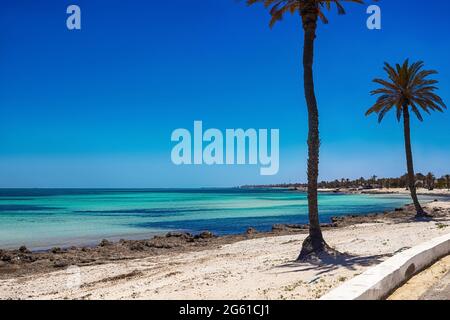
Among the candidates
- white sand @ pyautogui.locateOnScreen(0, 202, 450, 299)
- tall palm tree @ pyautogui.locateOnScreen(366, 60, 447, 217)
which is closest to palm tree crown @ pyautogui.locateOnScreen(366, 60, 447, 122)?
tall palm tree @ pyautogui.locateOnScreen(366, 60, 447, 217)

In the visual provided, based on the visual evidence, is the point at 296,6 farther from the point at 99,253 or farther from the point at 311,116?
the point at 99,253

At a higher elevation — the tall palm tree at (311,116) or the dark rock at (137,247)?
the tall palm tree at (311,116)

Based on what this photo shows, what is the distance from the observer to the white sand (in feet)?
29.8

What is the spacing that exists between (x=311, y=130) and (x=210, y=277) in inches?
226

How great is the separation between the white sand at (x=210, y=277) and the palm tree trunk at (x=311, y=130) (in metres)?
1.26

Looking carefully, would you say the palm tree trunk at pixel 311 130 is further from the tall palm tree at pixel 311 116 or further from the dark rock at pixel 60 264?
the dark rock at pixel 60 264

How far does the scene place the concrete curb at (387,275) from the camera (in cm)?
650

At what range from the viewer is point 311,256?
45.1 ft

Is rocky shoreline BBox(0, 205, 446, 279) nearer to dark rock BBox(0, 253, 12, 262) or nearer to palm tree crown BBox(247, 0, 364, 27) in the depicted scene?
dark rock BBox(0, 253, 12, 262)

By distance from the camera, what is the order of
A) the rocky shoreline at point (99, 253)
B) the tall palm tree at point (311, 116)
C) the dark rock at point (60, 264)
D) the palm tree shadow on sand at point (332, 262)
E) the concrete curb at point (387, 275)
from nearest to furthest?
the concrete curb at point (387, 275) < the palm tree shadow on sand at point (332, 262) < the tall palm tree at point (311, 116) < the rocky shoreline at point (99, 253) < the dark rock at point (60, 264)

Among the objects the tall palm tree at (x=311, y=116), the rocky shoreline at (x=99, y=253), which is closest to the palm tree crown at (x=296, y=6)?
the tall palm tree at (x=311, y=116)

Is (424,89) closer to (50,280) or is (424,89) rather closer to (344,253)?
(344,253)

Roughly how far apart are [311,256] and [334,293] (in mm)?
7467

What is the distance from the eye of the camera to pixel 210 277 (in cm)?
1184
